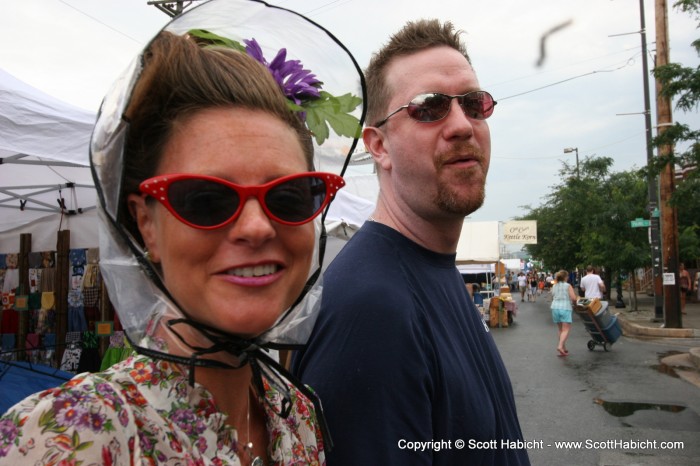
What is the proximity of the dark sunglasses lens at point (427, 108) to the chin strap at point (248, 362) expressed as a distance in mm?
1075

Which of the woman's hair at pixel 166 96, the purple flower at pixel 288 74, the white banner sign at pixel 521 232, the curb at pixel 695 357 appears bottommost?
the curb at pixel 695 357

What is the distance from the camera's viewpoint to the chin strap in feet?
3.47

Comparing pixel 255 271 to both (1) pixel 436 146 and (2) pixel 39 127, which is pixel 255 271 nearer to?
(1) pixel 436 146

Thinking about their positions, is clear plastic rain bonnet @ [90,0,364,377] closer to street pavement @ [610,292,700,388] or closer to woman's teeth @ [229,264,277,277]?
woman's teeth @ [229,264,277,277]

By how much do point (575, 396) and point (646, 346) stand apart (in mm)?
5770

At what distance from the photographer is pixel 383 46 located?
2.15 meters

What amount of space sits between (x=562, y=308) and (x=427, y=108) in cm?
1055

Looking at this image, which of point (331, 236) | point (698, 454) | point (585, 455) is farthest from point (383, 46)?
point (698, 454)

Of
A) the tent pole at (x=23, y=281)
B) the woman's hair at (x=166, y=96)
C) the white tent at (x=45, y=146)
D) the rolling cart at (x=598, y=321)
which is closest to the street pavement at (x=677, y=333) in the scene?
the rolling cart at (x=598, y=321)

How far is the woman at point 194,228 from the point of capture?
1.00 m

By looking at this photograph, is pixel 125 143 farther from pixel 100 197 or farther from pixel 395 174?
pixel 395 174

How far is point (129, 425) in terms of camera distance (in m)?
0.91

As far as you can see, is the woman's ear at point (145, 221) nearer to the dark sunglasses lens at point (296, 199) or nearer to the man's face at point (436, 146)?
the dark sunglasses lens at point (296, 199)

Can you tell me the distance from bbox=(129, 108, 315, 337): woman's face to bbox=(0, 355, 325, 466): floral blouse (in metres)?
0.15
